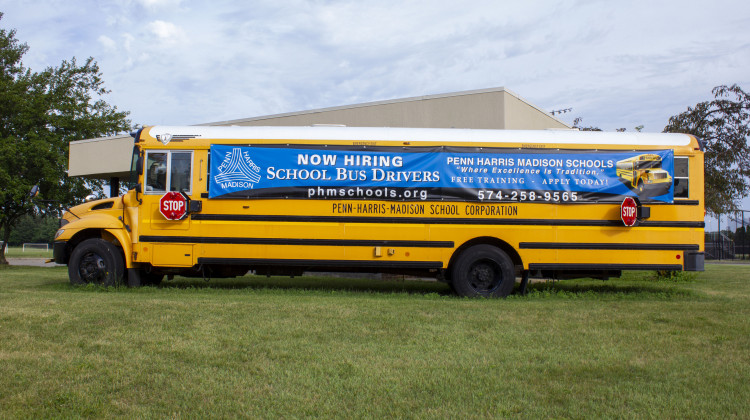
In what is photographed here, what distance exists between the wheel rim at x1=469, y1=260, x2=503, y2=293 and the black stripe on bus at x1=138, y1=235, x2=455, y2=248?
1.76 ft

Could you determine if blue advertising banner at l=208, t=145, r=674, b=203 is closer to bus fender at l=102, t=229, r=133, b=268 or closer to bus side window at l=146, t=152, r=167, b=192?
bus side window at l=146, t=152, r=167, b=192

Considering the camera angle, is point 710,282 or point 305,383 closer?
point 305,383

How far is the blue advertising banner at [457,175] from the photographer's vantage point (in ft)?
29.7

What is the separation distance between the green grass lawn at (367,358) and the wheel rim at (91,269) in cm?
155

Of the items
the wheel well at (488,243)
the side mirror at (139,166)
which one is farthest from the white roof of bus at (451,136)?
the wheel well at (488,243)

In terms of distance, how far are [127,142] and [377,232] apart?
13019mm

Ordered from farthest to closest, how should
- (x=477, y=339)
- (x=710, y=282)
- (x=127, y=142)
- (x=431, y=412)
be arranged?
(x=127, y=142) < (x=710, y=282) < (x=477, y=339) < (x=431, y=412)

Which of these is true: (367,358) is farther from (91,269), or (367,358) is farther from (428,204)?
(91,269)

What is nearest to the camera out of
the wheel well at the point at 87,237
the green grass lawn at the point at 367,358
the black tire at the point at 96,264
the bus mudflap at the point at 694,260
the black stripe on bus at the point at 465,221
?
the green grass lawn at the point at 367,358

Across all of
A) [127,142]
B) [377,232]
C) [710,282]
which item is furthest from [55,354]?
[127,142]

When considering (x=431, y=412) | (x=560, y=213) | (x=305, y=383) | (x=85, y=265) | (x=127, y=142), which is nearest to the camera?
(x=431, y=412)

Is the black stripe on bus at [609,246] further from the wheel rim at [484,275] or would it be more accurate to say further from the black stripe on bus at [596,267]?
the wheel rim at [484,275]

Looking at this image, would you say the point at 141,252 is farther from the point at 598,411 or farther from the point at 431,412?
the point at 598,411

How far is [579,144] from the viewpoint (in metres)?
9.19
